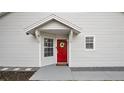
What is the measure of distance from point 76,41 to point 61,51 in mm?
1400

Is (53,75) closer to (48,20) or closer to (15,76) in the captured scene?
(15,76)

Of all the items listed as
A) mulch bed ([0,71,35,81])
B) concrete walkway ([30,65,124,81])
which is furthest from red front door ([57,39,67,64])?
mulch bed ([0,71,35,81])

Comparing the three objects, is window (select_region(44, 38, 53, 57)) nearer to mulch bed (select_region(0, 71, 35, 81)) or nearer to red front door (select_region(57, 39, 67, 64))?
red front door (select_region(57, 39, 67, 64))

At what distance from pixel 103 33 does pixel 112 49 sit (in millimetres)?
1132

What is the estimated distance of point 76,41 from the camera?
973 centimetres

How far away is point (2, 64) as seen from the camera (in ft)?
32.1

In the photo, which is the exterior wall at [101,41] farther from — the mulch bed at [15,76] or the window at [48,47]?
the mulch bed at [15,76]

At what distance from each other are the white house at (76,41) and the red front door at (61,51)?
0.89 meters

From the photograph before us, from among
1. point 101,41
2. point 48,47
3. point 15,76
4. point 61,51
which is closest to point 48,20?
point 48,47

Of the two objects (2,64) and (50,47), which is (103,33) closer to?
(50,47)

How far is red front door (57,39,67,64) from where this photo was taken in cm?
1052

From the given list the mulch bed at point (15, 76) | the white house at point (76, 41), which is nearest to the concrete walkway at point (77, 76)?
the mulch bed at point (15, 76)
